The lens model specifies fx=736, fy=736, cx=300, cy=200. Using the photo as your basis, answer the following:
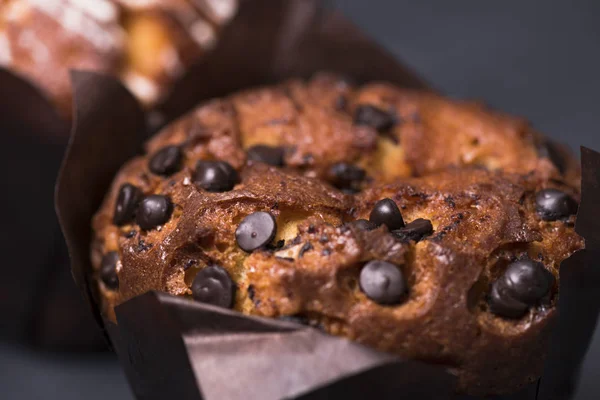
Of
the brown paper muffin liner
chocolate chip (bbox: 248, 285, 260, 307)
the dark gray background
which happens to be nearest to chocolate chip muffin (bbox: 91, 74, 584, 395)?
chocolate chip (bbox: 248, 285, 260, 307)

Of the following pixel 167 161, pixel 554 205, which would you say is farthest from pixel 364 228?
pixel 167 161

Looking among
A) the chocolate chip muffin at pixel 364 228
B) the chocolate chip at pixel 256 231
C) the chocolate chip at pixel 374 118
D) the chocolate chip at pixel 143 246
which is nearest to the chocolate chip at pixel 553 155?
the chocolate chip muffin at pixel 364 228

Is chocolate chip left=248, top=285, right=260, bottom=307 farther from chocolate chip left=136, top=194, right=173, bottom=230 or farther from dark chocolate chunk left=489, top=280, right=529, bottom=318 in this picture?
dark chocolate chunk left=489, top=280, right=529, bottom=318

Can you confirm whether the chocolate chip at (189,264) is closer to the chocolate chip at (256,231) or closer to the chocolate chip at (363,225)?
the chocolate chip at (256,231)

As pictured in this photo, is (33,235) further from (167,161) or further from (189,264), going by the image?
(189,264)

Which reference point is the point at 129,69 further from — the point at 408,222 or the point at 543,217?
the point at 543,217

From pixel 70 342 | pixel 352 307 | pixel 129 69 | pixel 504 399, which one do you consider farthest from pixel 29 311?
pixel 504 399
